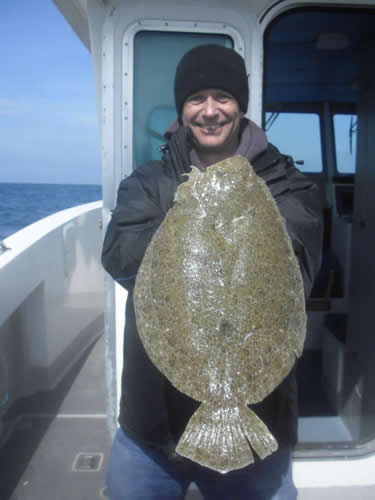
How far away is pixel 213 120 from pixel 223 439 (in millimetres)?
1302

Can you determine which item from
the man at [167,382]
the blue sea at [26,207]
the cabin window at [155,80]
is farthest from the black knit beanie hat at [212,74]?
the blue sea at [26,207]

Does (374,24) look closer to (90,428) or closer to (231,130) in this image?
(231,130)

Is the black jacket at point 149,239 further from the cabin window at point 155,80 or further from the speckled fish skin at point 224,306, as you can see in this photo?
the cabin window at point 155,80

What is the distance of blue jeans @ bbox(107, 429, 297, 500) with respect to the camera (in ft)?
6.33

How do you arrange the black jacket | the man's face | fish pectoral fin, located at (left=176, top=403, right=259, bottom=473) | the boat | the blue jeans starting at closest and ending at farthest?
fish pectoral fin, located at (left=176, top=403, right=259, bottom=473) < the black jacket < the man's face < the blue jeans < the boat

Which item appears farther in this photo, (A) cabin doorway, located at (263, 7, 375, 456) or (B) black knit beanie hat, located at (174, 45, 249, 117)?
(A) cabin doorway, located at (263, 7, 375, 456)

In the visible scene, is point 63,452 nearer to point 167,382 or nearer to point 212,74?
point 167,382

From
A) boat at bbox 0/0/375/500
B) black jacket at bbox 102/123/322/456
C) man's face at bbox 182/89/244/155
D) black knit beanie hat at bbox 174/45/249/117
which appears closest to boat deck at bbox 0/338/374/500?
boat at bbox 0/0/375/500

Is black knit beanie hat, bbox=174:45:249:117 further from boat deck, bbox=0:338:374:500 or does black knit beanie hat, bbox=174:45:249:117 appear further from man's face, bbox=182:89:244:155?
boat deck, bbox=0:338:374:500

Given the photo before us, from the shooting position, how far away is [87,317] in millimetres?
6039

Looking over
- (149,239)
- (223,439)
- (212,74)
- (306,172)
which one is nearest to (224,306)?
(149,239)

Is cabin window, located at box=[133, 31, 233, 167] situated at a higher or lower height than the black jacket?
higher

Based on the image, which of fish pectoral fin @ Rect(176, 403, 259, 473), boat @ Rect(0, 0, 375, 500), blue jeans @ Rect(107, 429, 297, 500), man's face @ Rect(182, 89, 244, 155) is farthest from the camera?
boat @ Rect(0, 0, 375, 500)

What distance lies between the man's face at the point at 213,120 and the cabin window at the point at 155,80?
1.01m
